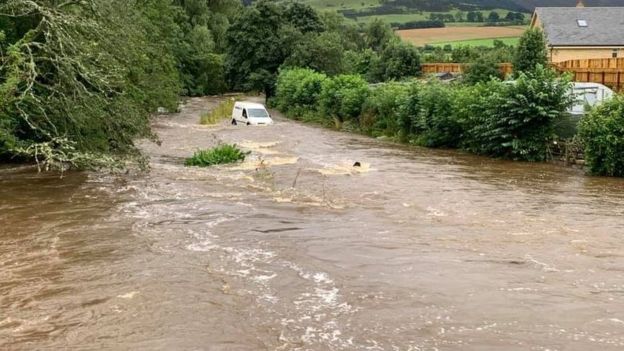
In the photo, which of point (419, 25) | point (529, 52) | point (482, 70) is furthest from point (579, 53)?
point (419, 25)

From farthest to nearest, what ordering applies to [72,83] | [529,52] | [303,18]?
[303,18] < [529,52] < [72,83]

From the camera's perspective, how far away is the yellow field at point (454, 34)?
102062mm

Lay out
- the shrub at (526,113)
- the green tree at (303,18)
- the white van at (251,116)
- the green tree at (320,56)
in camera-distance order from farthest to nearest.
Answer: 1. the green tree at (303,18)
2. the green tree at (320,56)
3. the white van at (251,116)
4. the shrub at (526,113)

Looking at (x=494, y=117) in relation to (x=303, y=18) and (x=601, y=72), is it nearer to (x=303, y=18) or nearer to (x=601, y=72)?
(x=601, y=72)

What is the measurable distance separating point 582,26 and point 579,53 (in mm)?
3389

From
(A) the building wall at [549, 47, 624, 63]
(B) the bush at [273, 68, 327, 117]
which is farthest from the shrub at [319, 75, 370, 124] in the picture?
(A) the building wall at [549, 47, 624, 63]

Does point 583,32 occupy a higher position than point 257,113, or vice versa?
point 583,32

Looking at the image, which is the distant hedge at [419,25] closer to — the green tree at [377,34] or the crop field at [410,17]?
the crop field at [410,17]

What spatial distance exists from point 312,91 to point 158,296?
37.7m

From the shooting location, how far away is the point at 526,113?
24.0 metres

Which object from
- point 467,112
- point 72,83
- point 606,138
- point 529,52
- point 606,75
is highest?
point 529,52

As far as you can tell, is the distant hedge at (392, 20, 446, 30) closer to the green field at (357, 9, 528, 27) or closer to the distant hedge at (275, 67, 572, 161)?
the green field at (357, 9, 528, 27)

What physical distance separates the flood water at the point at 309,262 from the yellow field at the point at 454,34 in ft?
275

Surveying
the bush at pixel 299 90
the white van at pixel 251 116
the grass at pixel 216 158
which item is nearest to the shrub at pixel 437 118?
the grass at pixel 216 158
